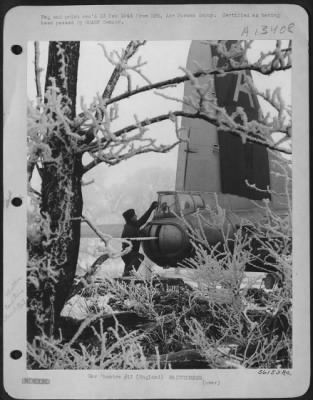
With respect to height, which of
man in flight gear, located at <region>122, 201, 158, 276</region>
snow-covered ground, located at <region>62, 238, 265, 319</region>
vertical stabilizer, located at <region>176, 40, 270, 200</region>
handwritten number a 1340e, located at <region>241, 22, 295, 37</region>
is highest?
handwritten number a 1340e, located at <region>241, 22, 295, 37</region>

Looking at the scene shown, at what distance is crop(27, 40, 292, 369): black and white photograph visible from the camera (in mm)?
928

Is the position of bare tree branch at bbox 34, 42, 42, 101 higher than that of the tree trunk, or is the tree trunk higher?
bare tree branch at bbox 34, 42, 42, 101

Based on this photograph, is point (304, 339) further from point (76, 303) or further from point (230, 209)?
point (76, 303)

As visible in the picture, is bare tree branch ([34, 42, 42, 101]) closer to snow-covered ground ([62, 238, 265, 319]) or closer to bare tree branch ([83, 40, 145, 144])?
bare tree branch ([83, 40, 145, 144])

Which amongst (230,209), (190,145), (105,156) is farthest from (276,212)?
(105,156)

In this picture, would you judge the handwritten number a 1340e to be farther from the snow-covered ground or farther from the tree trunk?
the snow-covered ground

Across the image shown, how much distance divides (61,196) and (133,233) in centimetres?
13

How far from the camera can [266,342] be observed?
0.93m

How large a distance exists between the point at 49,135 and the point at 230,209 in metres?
0.32

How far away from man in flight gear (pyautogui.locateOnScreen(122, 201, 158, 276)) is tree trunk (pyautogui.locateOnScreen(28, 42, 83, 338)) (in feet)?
0.26

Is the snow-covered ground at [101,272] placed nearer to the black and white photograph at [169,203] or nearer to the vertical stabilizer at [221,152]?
the black and white photograph at [169,203]

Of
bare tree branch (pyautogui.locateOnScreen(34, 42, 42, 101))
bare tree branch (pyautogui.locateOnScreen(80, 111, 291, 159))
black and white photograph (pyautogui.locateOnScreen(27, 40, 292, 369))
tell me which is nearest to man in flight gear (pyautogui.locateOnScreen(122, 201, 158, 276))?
black and white photograph (pyautogui.locateOnScreen(27, 40, 292, 369))

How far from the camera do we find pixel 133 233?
0.93 m

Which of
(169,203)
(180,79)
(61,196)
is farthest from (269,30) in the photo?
(61,196)
